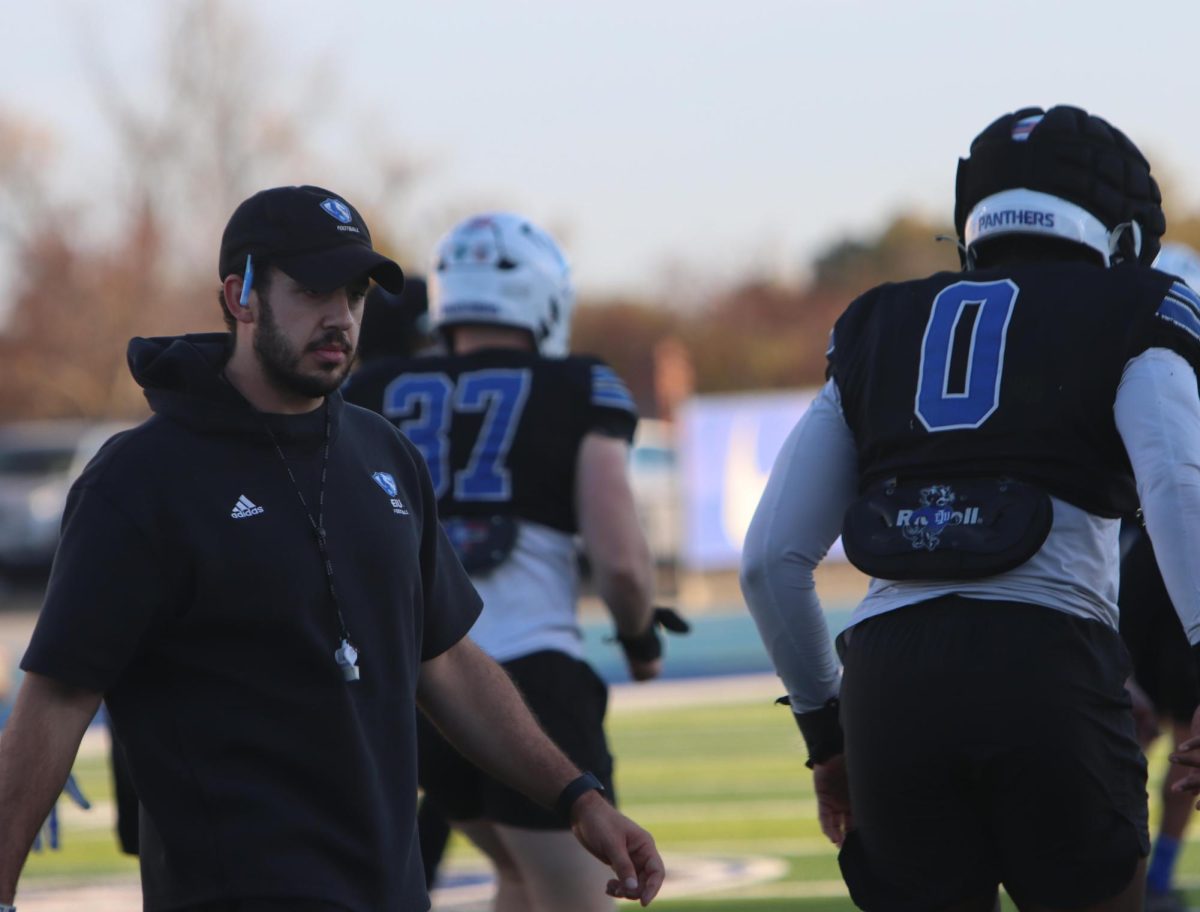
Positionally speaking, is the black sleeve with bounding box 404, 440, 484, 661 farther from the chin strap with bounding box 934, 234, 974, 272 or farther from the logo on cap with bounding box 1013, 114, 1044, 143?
the logo on cap with bounding box 1013, 114, 1044, 143

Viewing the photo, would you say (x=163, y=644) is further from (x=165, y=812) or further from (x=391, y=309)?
(x=391, y=309)

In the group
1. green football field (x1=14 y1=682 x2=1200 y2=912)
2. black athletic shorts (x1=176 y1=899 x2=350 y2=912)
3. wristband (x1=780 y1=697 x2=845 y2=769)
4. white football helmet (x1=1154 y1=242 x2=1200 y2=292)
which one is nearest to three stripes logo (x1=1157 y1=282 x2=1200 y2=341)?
wristband (x1=780 y1=697 x2=845 y2=769)

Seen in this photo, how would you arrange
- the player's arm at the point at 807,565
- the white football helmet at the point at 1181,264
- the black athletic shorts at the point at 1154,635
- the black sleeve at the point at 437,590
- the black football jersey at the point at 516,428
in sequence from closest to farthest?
1. the black sleeve at the point at 437,590
2. the player's arm at the point at 807,565
3. the black football jersey at the point at 516,428
4. the white football helmet at the point at 1181,264
5. the black athletic shorts at the point at 1154,635

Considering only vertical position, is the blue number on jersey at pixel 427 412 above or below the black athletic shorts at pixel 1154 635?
above

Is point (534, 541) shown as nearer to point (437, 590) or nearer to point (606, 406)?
point (606, 406)

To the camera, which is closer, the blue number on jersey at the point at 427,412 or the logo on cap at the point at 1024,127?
the logo on cap at the point at 1024,127

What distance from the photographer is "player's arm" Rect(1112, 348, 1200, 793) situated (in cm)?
339

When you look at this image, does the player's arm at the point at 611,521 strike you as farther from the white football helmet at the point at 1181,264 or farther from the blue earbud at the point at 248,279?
the white football helmet at the point at 1181,264

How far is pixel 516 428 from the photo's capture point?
508cm

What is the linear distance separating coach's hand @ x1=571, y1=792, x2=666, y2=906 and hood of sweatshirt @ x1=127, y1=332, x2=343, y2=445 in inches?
31.8

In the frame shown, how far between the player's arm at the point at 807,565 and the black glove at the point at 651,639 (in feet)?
4.35

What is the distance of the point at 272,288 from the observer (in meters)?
3.43

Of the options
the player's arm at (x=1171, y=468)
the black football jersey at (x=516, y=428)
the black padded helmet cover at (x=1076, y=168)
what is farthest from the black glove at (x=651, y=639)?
the player's arm at (x=1171, y=468)

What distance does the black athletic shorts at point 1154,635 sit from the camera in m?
6.48
